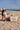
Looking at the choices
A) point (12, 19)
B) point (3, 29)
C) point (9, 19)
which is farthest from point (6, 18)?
point (3, 29)

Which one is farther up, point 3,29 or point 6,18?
point 6,18

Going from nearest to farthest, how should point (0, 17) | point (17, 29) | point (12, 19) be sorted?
point (17, 29) → point (12, 19) → point (0, 17)

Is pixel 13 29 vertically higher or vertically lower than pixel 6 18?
lower

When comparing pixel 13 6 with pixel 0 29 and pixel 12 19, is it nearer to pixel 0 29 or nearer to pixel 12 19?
pixel 12 19

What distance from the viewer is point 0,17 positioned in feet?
6.66

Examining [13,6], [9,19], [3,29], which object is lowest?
[3,29]

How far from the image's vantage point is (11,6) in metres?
5.34

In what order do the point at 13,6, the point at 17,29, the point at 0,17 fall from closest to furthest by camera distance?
the point at 17,29 → the point at 0,17 → the point at 13,6

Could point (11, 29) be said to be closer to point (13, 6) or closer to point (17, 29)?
point (17, 29)

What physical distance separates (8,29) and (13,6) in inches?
163

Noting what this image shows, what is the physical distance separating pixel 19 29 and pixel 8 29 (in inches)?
10.2

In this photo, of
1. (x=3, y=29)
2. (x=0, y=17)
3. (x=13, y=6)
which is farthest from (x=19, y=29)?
(x=13, y=6)

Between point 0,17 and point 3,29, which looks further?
point 0,17

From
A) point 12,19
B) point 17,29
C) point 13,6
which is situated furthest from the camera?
point 13,6
